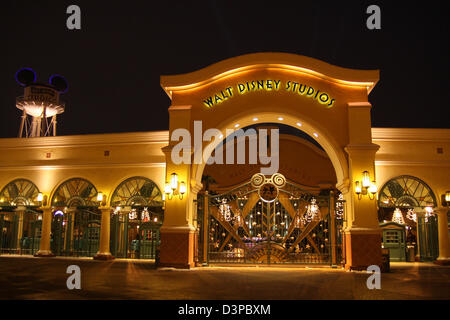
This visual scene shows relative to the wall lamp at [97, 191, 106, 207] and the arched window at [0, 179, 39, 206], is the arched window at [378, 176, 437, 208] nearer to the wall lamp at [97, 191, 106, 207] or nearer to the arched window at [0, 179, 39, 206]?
the wall lamp at [97, 191, 106, 207]

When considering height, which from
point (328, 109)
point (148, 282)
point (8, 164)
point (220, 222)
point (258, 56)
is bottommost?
point (148, 282)

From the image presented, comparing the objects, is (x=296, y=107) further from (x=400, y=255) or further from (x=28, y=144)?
(x=28, y=144)

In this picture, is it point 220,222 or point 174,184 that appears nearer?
point 174,184

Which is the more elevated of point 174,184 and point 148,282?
point 174,184

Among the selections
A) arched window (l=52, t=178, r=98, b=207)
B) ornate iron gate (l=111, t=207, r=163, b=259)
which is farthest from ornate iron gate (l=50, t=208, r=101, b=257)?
ornate iron gate (l=111, t=207, r=163, b=259)

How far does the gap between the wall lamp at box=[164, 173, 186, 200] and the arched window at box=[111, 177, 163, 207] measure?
3.26 meters

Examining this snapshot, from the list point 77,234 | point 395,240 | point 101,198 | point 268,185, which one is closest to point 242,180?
point 268,185

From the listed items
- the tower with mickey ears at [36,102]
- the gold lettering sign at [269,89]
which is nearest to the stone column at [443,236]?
the gold lettering sign at [269,89]

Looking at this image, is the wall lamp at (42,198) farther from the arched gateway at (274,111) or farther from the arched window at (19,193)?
the arched gateway at (274,111)

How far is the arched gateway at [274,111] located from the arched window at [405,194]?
310 centimetres

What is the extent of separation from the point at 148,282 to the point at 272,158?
13099 millimetres

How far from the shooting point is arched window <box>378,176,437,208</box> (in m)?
17.1

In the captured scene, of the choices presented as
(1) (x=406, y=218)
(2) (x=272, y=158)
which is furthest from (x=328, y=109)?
(1) (x=406, y=218)

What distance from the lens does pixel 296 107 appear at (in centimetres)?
1520
